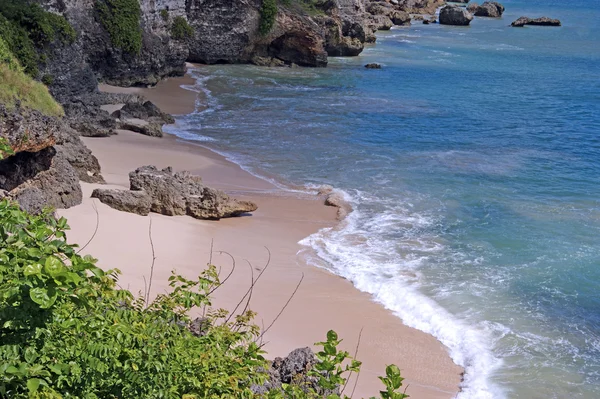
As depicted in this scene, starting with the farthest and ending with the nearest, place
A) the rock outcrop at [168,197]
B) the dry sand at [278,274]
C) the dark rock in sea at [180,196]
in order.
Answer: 1. the dark rock in sea at [180,196]
2. the rock outcrop at [168,197]
3. the dry sand at [278,274]

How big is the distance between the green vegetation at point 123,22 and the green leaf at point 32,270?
1129 inches

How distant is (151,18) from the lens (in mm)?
35219

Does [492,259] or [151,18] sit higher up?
[151,18]

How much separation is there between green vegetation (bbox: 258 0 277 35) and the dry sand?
82.8ft

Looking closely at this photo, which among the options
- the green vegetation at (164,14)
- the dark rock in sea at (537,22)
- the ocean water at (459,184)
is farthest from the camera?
the dark rock in sea at (537,22)

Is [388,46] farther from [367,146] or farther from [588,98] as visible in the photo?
[367,146]

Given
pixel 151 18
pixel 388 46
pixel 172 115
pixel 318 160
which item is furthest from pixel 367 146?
pixel 388 46

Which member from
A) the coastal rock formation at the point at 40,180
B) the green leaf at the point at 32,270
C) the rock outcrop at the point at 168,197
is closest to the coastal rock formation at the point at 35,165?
the coastal rock formation at the point at 40,180

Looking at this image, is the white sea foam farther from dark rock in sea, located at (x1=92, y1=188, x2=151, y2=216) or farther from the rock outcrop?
dark rock in sea, located at (x1=92, y1=188, x2=151, y2=216)

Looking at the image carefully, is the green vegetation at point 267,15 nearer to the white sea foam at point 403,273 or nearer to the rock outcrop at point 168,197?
the white sea foam at point 403,273

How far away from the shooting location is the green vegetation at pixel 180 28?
3706 cm

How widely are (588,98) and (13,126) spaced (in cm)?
3116

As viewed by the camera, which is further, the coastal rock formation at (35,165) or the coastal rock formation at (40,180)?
the coastal rock formation at (40,180)

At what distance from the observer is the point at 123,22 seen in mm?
32438
